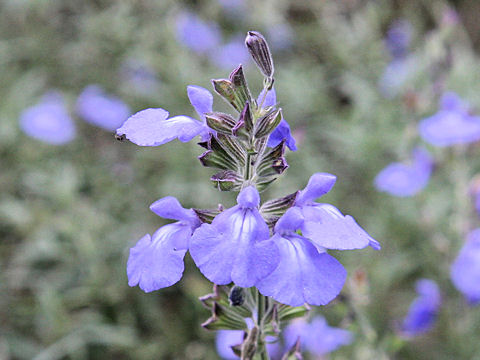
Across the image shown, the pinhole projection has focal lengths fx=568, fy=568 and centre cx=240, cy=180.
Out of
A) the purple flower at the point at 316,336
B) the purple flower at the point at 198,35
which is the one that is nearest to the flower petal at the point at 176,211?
the purple flower at the point at 316,336

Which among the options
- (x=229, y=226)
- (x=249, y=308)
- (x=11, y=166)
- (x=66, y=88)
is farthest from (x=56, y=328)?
(x=66, y=88)

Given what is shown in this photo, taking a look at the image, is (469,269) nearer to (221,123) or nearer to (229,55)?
(221,123)

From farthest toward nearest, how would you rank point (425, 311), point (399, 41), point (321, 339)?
point (399, 41), point (425, 311), point (321, 339)

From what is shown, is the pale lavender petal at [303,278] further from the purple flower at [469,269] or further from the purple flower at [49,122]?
the purple flower at [49,122]

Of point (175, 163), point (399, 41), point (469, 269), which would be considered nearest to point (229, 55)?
point (175, 163)

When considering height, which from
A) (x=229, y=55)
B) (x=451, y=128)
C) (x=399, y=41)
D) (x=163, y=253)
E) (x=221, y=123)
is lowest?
(x=229, y=55)
